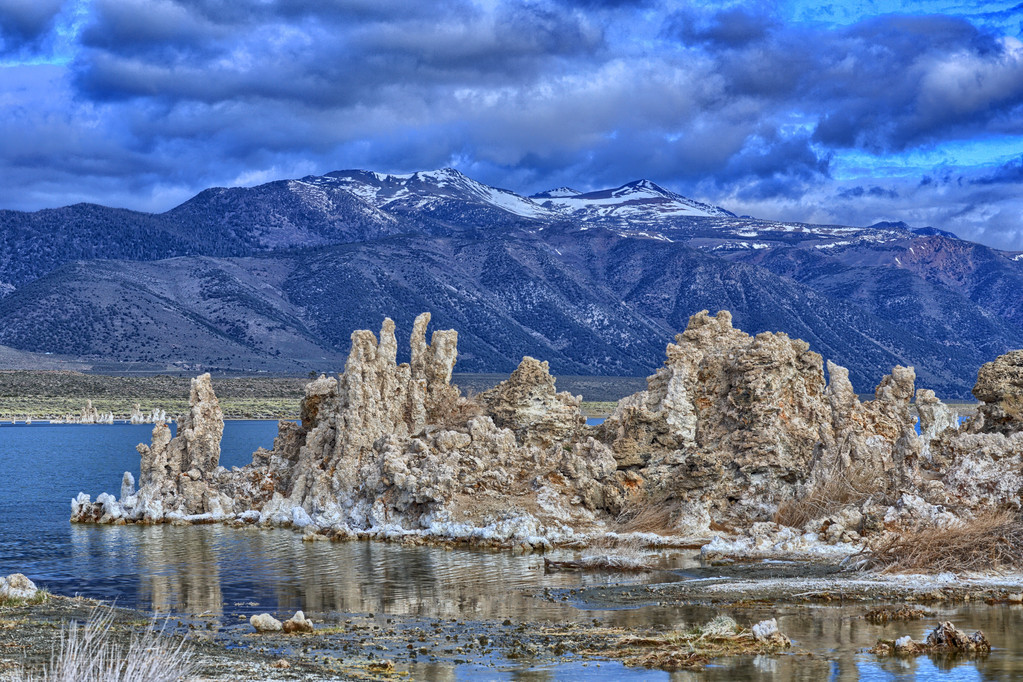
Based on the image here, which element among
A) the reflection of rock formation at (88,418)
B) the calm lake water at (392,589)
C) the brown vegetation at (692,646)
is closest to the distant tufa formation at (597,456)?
the calm lake water at (392,589)

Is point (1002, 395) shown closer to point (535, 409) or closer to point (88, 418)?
point (535, 409)

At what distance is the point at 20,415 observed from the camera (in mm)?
135750

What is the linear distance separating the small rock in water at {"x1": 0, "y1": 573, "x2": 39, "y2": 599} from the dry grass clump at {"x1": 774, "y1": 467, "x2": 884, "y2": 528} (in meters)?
18.5

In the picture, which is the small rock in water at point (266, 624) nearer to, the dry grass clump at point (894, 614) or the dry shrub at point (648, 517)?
the dry grass clump at point (894, 614)

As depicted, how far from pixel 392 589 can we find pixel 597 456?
10422 millimetres

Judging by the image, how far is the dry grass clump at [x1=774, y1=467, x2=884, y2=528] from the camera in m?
31.4

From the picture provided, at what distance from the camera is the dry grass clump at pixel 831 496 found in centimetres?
3139

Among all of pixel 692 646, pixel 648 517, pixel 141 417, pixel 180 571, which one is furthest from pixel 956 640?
pixel 141 417

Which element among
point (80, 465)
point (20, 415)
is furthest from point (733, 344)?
point (20, 415)

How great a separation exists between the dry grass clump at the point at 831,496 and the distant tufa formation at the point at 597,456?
12cm

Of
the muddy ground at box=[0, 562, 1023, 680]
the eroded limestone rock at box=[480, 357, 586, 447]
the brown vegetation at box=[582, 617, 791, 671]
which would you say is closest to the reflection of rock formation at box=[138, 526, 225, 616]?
the muddy ground at box=[0, 562, 1023, 680]

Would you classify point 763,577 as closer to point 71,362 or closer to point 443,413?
point 443,413

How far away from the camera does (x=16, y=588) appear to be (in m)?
22.8

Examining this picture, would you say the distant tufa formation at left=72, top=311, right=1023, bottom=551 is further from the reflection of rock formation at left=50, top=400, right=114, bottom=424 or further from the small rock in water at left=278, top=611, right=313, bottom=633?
the reflection of rock formation at left=50, top=400, right=114, bottom=424
